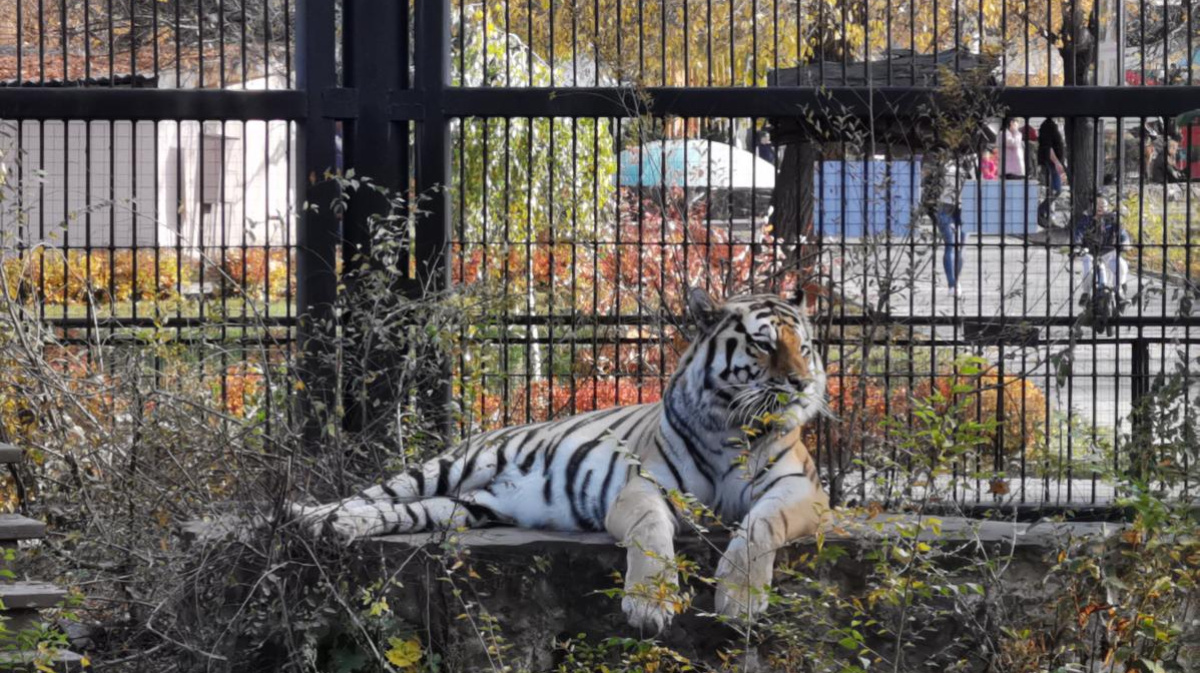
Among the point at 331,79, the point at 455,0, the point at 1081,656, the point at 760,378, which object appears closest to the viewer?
the point at 1081,656

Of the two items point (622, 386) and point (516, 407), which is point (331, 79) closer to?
point (516, 407)

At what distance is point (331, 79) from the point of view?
655cm

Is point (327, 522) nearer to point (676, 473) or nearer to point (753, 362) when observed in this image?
point (676, 473)

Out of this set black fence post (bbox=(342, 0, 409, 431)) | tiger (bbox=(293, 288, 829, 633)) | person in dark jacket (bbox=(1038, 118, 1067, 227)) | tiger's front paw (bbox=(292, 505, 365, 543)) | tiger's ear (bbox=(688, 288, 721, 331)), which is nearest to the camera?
tiger (bbox=(293, 288, 829, 633))

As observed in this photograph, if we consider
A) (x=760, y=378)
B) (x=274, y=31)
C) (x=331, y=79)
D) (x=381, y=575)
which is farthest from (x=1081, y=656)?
(x=274, y=31)

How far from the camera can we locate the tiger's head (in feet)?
17.6

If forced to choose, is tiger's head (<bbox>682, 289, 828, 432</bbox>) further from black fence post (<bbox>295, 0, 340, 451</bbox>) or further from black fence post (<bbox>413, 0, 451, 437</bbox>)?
black fence post (<bbox>295, 0, 340, 451</bbox>)

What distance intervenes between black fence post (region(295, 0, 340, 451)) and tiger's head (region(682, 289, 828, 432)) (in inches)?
67.3

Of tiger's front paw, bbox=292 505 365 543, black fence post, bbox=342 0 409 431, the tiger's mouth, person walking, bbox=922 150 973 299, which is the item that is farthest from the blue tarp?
tiger's front paw, bbox=292 505 365 543

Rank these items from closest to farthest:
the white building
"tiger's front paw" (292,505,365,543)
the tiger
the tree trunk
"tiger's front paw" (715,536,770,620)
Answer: "tiger's front paw" (715,536,770,620) → the tiger → "tiger's front paw" (292,505,365,543) → the white building → the tree trunk

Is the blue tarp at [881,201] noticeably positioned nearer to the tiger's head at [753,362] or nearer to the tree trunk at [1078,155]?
the tree trunk at [1078,155]

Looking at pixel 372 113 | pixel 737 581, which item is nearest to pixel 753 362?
pixel 737 581

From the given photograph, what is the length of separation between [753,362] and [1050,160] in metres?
2.41

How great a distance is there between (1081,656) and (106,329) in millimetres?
4142
